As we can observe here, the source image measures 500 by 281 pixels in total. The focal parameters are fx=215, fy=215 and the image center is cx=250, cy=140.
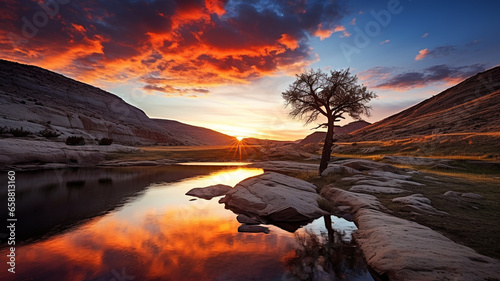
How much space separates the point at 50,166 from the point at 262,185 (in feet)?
99.5

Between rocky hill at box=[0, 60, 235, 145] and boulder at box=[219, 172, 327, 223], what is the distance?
46619 mm

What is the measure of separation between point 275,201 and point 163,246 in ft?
20.2

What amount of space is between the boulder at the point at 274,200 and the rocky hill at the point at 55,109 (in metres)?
46.6

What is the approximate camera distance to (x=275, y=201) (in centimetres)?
1197

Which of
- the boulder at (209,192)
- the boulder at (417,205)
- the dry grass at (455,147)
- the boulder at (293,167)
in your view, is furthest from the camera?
the boulder at (293,167)

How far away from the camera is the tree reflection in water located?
6117mm

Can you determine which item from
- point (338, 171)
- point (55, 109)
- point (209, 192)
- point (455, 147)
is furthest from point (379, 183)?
point (55, 109)

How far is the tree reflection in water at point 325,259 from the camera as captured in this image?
6117mm

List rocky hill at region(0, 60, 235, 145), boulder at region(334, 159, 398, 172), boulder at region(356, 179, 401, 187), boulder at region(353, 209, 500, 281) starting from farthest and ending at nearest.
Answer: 1. rocky hill at region(0, 60, 235, 145)
2. boulder at region(334, 159, 398, 172)
3. boulder at region(356, 179, 401, 187)
4. boulder at region(353, 209, 500, 281)

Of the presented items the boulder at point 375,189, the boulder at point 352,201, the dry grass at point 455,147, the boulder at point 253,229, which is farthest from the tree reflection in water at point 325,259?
the dry grass at point 455,147

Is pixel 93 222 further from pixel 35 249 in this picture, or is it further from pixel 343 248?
pixel 343 248

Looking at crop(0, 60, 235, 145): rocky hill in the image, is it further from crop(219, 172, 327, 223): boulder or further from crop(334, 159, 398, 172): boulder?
crop(334, 159, 398, 172): boulder

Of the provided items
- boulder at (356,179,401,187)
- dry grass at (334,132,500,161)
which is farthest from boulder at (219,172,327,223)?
dry grass at (334,132,500,161)

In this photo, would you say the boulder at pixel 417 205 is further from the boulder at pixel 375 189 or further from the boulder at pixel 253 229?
the boulder at pixel 253 229
